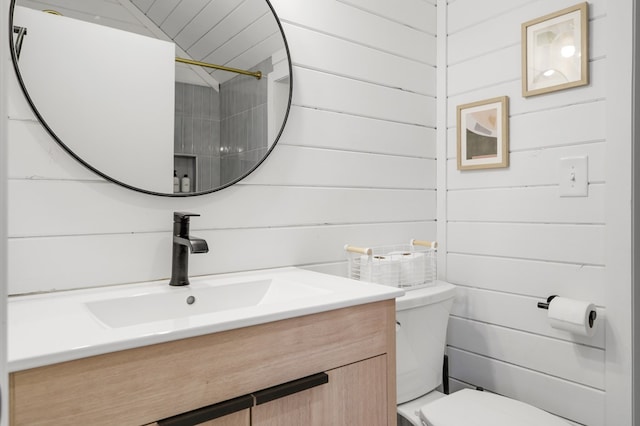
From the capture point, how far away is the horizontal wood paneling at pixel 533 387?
1417 mm

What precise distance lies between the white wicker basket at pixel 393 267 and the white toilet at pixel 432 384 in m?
0.04

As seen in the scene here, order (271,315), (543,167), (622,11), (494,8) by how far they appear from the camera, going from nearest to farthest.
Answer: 1. (271,315)
2. (622,11)
3. (543,167)
4. (494,8)

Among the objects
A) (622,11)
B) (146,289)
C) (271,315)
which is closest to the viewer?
(271,315)

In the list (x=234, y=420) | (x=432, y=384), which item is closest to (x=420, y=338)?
(x=432, y=384)

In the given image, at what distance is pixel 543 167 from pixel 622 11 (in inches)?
21.4

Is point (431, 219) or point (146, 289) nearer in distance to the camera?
point (146, 289)

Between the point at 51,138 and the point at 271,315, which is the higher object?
the point at 51,138

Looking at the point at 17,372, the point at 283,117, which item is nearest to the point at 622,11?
the point at 283,117

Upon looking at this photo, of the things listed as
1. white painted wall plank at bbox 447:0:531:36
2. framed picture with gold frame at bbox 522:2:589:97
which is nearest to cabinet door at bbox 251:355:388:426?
framed picture with gold frame at bbox 522:2:589:97

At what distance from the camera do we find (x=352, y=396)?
3.31 feet

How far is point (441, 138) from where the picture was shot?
6.35 feet

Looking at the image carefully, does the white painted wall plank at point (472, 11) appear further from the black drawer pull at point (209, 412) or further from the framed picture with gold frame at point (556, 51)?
the black drawer pull at point (209, 412)

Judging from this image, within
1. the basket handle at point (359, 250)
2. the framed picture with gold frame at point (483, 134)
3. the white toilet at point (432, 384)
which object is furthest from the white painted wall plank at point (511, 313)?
the basket handle at point (359, 250)

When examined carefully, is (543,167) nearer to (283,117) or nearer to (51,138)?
(283,117)
